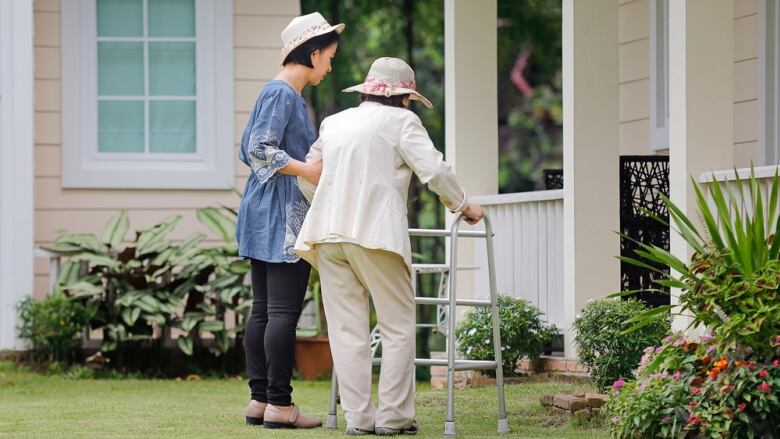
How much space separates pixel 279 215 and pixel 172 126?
178 inches

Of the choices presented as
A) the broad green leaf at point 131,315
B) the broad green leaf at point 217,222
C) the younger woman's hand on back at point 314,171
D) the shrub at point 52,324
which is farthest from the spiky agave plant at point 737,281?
the shrub at point 52,324

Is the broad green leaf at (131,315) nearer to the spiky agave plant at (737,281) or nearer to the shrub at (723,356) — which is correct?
the shrub at (723,356)

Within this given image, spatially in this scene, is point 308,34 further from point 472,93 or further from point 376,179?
point 472,93

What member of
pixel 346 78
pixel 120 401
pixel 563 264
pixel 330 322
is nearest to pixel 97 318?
pixel 120 401

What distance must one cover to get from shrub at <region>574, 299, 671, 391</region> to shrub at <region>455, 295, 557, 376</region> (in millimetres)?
910

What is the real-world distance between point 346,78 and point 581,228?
8.68 metres

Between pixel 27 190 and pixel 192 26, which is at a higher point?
pixel 192 26

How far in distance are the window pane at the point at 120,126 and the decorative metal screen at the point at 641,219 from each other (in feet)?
12.8

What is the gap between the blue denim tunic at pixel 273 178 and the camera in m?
5.66

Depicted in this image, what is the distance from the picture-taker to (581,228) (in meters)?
7.14

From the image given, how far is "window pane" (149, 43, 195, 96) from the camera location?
10.1 meters

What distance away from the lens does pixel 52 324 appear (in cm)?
899

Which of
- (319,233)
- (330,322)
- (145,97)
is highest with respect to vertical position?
(145,97)

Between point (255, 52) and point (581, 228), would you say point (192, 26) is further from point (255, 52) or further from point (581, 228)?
point (581, 228)
